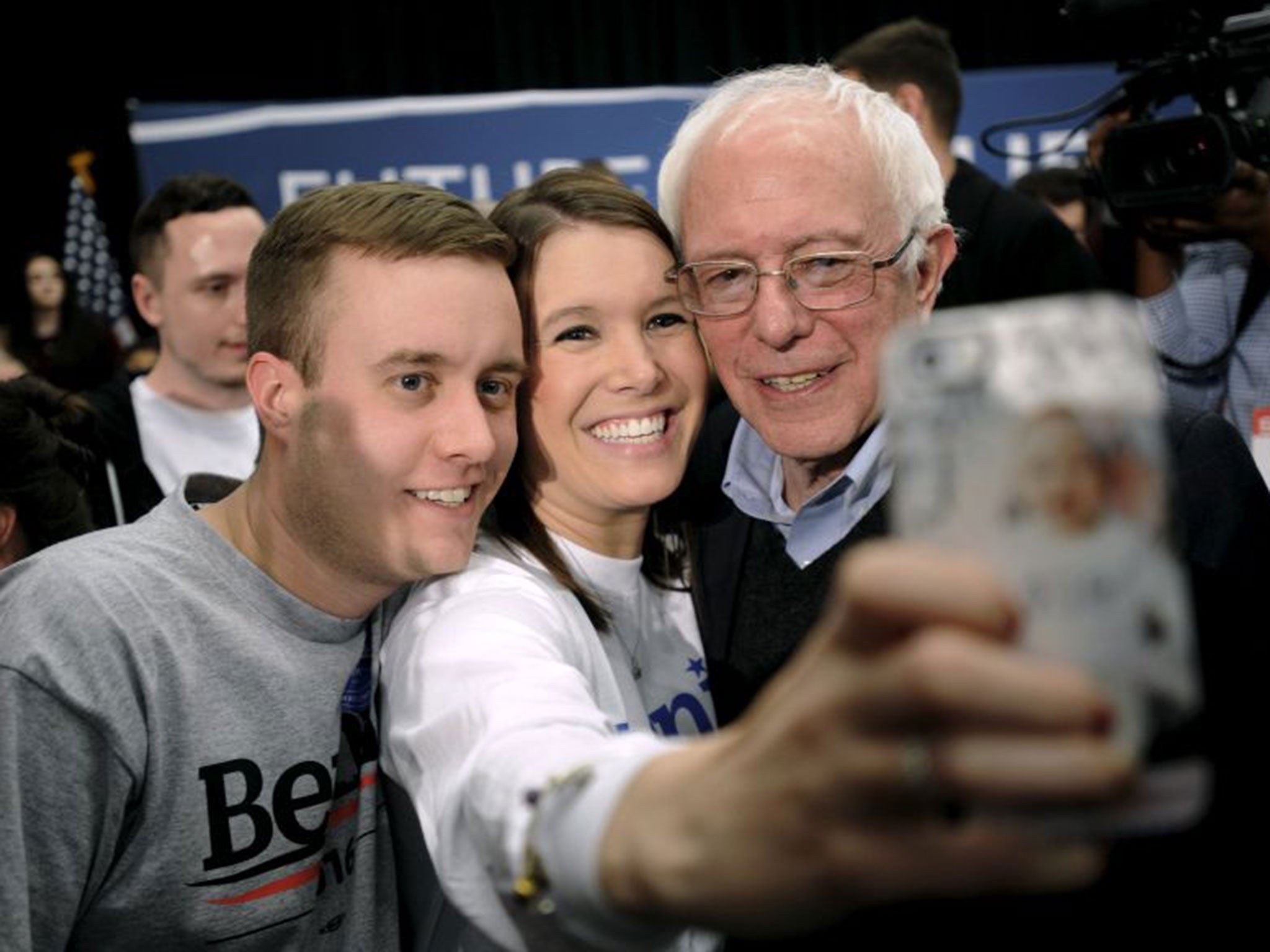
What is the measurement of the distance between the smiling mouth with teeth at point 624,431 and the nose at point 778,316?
0.17 meters

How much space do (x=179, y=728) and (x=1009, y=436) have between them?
100 centimetres

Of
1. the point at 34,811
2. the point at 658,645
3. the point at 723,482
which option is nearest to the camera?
the point at 34,811

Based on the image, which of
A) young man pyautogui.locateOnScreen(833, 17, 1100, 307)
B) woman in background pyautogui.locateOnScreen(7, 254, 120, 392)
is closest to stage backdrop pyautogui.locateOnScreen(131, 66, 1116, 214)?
woman in background pyautogui.locateOnScreen(7, 254, 120, 392)

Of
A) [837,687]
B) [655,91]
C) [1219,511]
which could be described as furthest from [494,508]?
[655,91]

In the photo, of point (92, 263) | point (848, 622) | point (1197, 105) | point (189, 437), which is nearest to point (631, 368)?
point (848, 622)

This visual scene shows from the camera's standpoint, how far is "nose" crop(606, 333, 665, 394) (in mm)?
1608

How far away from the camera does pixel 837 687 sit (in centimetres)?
58

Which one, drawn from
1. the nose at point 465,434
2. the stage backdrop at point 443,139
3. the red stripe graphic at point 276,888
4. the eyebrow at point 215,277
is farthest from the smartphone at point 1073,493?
the stage backdrop at point 443,139

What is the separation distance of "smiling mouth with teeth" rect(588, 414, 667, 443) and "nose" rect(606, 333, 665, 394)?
→ 4 centimetres

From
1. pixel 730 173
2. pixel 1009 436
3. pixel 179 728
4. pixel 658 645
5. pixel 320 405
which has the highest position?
pixel 1009 436

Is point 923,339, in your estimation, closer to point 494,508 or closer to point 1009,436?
point 1009,436

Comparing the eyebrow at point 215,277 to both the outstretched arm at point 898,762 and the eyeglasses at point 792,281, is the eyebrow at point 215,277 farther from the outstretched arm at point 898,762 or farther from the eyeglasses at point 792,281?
the outstretched arm at point 898,762

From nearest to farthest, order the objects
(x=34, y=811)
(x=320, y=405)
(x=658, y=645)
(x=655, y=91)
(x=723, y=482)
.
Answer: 1. (x=34, y=811)
2. (x=320, y=405)
3. (x=658, y=645)
4. (x=723, y=482)
5. (x=655, y=91)

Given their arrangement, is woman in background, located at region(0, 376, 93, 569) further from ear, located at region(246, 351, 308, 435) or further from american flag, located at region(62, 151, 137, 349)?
american flag, located at region(62, 151, 137, 349)
